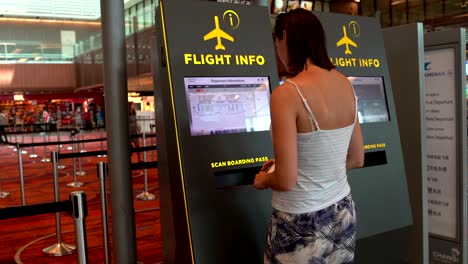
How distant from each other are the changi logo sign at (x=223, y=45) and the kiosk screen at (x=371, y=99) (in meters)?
0.90

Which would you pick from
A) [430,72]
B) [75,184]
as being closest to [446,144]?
[430,72]

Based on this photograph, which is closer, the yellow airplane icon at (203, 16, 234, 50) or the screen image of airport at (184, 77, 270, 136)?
the screen image of airport at (184, 77, 270, 136)

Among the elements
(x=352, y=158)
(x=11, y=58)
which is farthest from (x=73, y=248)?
(x=11, y=58)

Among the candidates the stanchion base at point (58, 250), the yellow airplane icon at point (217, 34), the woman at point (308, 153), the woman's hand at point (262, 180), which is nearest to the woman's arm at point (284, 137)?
the woman at point (308, 153)

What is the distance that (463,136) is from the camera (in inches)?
130

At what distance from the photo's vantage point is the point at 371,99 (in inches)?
122

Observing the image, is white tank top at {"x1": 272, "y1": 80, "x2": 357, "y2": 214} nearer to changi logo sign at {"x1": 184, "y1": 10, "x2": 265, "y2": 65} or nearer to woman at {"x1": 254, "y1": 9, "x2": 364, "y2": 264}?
woman at {"x1": 254, "y1": 9, "x2": 364, "y2": 264}

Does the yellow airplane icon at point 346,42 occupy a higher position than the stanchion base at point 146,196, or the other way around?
the yellow airplane icon at point 346,42

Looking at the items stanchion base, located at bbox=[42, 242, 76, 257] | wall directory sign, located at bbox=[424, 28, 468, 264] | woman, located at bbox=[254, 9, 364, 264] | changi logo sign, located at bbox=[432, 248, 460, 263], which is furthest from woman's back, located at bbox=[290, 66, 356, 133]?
stanchion base, located at bbox=[42, 242, 76, 257]

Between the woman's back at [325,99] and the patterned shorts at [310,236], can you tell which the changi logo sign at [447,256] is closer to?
the patterned shorts at [310,236]

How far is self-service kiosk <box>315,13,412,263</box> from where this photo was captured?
9.53 ft

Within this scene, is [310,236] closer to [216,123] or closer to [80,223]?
[216,123]

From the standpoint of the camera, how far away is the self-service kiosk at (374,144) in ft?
9.53

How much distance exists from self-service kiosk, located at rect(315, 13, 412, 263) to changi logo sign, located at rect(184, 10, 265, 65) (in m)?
0.75
